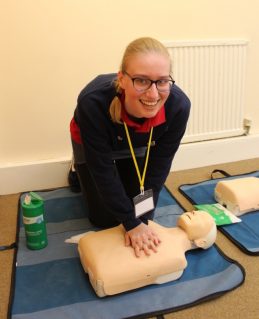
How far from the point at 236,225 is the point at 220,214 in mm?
83

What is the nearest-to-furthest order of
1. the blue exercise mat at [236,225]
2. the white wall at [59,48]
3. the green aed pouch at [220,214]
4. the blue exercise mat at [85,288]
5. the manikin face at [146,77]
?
the manikin face at [146,77], the blue exercise mat at [85,288], the blue exercise mat at [236,225], the green aed pouch at [220,214], the white wall at [59,48]

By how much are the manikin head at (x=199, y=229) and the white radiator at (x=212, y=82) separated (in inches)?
34.3

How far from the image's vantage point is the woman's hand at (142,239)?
1.24m

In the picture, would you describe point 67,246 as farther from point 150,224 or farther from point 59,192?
point 59,192

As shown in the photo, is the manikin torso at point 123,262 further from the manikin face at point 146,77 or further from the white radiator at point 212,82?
the white radiator at point 212,82

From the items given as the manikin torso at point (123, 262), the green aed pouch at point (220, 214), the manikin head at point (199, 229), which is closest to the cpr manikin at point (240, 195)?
the green aed pouch at point (220, 214)

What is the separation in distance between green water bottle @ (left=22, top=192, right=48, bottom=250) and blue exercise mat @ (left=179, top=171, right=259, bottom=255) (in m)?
0.76

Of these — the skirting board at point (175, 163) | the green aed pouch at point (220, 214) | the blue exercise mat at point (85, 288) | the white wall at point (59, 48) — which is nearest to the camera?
the blue exercise mat at point (85, 288)

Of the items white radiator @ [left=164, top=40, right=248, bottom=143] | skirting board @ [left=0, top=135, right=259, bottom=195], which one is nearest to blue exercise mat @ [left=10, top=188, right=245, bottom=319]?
skirting board @ [left=0, top=135, right=259, bottom=195]

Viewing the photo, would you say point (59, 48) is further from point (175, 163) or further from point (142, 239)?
point (142, 239)

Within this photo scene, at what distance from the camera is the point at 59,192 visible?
1938mm

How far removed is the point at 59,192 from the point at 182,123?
2.96 ft

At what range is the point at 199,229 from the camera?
1.36 meters

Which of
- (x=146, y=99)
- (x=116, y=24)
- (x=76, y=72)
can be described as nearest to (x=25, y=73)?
(x=76, y=72)
